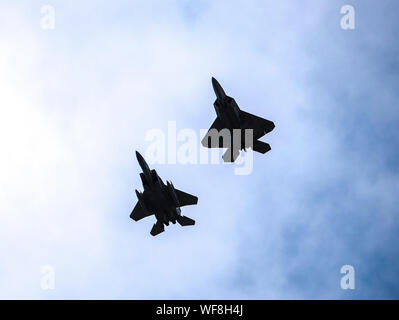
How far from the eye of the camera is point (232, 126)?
202ft

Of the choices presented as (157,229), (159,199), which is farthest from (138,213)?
(159,199)

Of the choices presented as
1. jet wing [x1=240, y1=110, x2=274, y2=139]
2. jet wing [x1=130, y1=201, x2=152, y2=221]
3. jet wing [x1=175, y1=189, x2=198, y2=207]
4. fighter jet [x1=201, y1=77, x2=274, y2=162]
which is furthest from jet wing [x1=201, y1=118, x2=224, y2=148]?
jet wing [x1=130, y1=201, x2=152, y2=221]

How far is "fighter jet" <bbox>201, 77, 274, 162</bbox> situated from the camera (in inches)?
2360

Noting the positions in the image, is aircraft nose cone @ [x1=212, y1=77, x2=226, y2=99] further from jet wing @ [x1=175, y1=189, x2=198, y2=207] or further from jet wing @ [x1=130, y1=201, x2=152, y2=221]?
jet wing @ [x1=130, y1=201, x2=152, y2=221]

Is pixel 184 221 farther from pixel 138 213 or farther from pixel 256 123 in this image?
pixel 256 123

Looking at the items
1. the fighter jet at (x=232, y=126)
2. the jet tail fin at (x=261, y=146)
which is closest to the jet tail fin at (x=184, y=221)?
the fighter jet at (x=232, y=126)

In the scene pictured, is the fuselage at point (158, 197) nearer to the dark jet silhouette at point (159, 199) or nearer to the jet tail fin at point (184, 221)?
the dark jet silhouette at point (159, 199)

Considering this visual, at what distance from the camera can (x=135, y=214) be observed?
222 ft

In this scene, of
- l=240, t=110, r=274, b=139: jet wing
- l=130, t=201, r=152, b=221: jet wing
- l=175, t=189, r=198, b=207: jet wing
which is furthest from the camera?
l=130, t=201, r=152, b=221: jet wing
